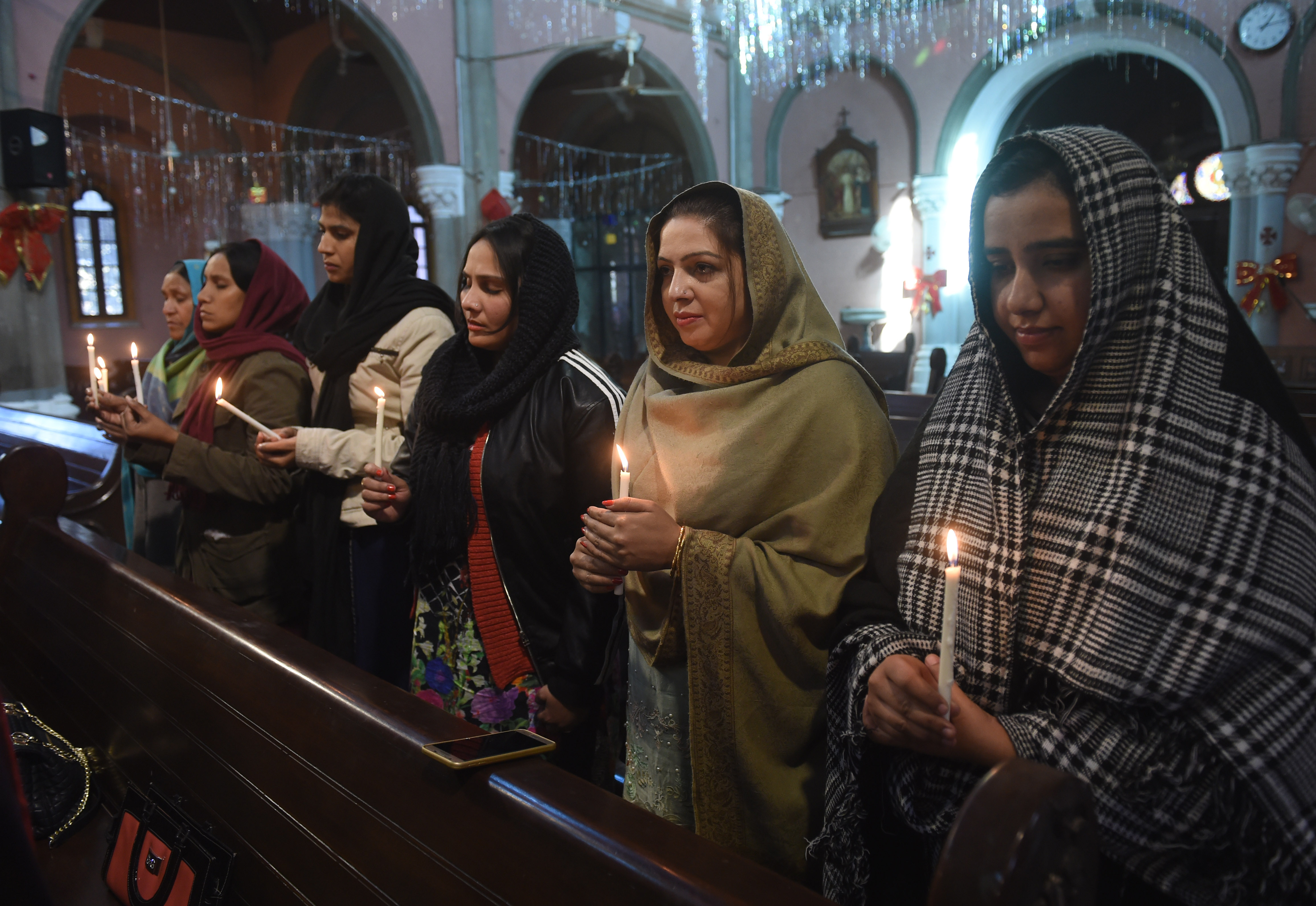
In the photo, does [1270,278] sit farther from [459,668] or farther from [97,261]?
[97,261]

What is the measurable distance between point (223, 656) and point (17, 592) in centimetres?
110

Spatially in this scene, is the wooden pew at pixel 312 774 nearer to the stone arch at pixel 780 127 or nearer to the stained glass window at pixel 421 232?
the stone arch at pixel 780 127

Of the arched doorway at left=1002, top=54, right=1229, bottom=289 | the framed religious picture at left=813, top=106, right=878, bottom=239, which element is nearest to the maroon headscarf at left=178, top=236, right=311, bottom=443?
the framed religious picture at left=813, top=106, right=878, bottom=239

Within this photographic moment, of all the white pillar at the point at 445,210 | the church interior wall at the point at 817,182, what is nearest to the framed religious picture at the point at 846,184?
the church interior wall at the point at 817,182

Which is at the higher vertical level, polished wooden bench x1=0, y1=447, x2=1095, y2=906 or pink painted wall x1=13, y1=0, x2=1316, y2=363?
pink painted wall x1=13, y1=0, x2=1316, y2=363

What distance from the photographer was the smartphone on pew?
3.13 feet

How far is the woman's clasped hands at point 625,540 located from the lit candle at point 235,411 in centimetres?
82

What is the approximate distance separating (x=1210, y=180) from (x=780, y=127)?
5.68 metres

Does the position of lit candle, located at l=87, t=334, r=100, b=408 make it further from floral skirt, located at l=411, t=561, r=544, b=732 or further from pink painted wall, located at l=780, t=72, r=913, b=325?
pink painted wall, located at l=780, t=72, r=913, b=325

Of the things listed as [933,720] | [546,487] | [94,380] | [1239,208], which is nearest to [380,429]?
[546,487]

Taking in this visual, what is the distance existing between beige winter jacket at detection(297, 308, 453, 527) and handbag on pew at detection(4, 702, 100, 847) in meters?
0.73

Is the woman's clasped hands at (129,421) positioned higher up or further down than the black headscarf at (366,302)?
further down

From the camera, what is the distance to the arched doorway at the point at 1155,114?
11180mm

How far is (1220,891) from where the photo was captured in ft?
2.94
